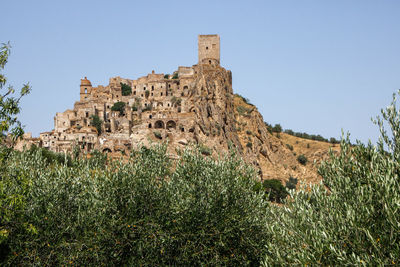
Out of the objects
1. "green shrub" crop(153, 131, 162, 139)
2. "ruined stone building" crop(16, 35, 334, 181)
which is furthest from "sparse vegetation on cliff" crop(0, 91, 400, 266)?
"green shrub" crop(153, 131, 162, 139)

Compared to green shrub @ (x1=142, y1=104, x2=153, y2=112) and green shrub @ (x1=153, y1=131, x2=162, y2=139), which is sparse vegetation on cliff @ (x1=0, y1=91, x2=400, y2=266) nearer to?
green shrub @ (x1=153, y1=131, x2=162, y2=139)

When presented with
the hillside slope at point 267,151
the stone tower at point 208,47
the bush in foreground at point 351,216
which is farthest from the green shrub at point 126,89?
the bush in foreground at point 351,216

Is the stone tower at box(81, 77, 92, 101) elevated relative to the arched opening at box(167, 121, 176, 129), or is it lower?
elevated

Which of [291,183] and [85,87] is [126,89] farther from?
[291,183]

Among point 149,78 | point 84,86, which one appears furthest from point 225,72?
point 84,86

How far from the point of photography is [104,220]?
81.4 ft

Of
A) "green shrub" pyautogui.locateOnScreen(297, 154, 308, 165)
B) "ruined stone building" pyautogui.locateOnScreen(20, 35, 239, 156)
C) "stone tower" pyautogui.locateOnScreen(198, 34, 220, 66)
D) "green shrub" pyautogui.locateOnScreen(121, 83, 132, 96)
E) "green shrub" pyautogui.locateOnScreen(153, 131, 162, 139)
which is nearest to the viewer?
"green shrub" pyautogui.locateOnScreen(153, 131, 162, 139)

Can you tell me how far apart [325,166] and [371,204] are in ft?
11.6

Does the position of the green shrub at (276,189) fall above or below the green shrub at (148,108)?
below

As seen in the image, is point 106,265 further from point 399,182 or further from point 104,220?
point 399,182

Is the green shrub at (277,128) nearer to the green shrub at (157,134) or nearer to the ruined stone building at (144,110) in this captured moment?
the ruined stone building at (144,110)

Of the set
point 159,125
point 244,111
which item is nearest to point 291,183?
point 244,111

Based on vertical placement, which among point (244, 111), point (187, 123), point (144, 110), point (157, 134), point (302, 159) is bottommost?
point (302, 159)

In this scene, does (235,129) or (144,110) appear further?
(144,110)
